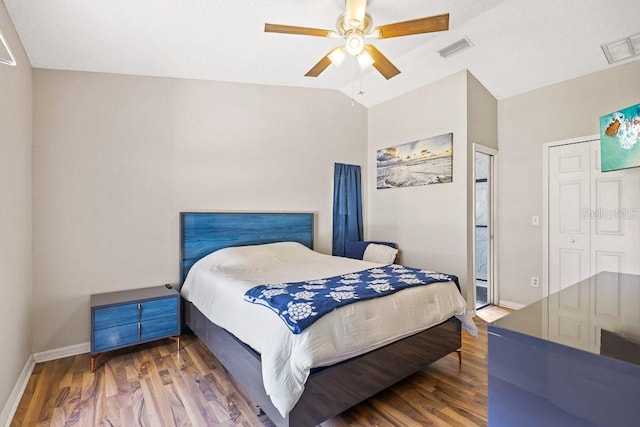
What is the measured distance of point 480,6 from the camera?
2.61 meters

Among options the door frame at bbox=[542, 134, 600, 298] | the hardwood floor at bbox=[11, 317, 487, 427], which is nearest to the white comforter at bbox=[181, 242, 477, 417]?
the hardwood floor at bbox=[11, 317, 487, 427]

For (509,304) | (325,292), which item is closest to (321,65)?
(325,292)

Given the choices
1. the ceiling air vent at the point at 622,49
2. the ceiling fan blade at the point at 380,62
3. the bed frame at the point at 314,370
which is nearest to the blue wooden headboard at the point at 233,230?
the bed frame at the point at 314,370

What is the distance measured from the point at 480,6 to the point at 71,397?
422cm

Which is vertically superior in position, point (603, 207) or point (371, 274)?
point (603, 207)

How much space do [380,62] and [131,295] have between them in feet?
9.54

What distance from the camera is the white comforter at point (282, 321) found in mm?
1624

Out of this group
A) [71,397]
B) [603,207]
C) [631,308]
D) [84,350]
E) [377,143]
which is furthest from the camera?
[377,143]

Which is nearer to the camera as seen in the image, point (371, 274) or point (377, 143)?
point (371, 274)

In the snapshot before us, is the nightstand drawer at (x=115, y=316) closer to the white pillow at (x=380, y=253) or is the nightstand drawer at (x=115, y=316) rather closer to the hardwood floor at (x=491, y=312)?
the white pillow at (x=380, y=253)

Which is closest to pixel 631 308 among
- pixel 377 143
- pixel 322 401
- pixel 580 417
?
pixel 580 417

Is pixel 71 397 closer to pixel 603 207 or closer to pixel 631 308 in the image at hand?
pixel 631 308

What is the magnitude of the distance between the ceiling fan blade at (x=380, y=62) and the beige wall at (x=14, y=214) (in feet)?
7.65

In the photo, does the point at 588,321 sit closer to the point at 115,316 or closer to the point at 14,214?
the point at 115,316
